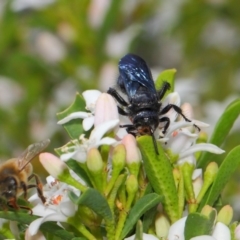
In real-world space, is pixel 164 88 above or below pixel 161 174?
above

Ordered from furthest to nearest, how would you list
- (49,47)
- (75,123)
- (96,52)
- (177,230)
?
1. (49,47)
2. (96,52)
3. (75,123)
4. (177,230)

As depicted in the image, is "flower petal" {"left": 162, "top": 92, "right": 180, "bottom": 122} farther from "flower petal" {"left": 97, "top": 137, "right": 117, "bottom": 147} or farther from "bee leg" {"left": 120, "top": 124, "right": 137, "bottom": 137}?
"flower petal" {"left": 97, "top": 137, "right": 117, "bottom": 147}

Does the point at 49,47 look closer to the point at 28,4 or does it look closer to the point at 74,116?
the point at 28,4

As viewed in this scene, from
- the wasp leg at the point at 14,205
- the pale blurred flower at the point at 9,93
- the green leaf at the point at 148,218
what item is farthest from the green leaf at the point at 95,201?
Answer: the pale blurred flower at the point at 9,93

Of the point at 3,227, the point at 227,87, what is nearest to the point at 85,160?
the point at 3,227

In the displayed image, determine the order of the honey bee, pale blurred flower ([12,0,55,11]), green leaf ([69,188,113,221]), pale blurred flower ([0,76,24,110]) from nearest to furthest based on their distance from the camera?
green leaf ([69,188,113,221]) → the honey bee → pale blurred flower ([12,0,55,11]) → pale blurred flower ([0,76,24,110])

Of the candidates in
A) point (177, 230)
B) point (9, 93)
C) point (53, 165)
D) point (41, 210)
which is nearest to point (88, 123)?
point (53, 165)

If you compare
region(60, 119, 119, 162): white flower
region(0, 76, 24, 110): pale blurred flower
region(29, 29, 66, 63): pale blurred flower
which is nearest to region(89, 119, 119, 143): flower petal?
region(60, 119, 119, 162): white flower
